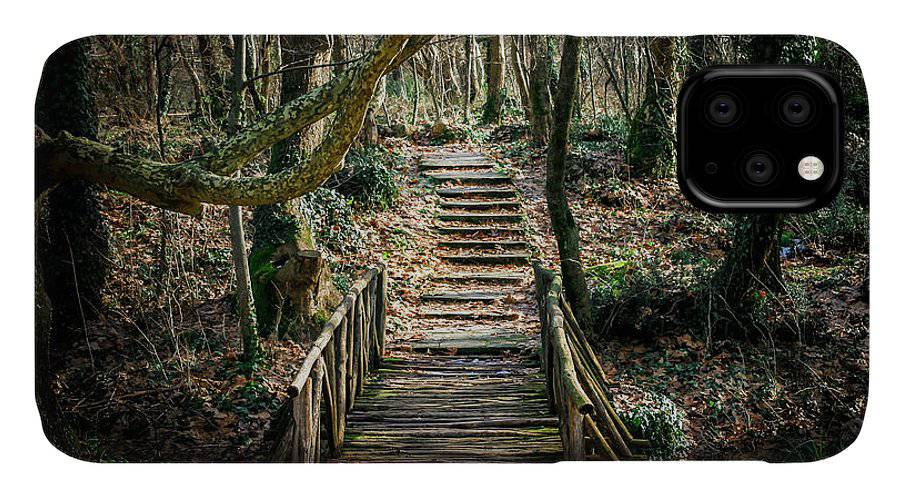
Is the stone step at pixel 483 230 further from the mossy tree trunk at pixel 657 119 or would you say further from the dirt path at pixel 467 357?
the mossy tree trunk at pixel 657 119

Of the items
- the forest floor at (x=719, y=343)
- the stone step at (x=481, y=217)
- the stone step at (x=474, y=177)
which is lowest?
the forest floor at (x=719, y=343)

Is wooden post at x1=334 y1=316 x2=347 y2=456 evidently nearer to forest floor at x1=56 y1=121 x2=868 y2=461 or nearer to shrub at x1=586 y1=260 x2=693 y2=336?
forest floor at x1=56 y1=121 x2=868 y2=461

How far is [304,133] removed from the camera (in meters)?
3.64

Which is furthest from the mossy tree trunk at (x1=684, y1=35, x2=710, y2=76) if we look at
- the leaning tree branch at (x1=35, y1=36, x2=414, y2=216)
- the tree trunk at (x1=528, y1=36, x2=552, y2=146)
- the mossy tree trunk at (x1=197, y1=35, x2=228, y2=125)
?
the mossy tree trunk at (x1=197, y1=35, x2=228, y2=125)

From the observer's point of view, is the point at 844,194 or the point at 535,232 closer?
the point at 844,194

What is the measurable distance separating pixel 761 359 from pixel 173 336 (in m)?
2.40

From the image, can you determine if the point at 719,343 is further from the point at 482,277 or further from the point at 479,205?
the point at 479,205

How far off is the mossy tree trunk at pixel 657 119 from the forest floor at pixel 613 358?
0.07 meters

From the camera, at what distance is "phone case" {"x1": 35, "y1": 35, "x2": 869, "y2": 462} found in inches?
137

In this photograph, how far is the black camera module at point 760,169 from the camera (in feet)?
11.1

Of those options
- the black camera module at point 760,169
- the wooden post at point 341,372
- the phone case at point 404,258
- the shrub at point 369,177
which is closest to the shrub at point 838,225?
the phone case at point 404,258

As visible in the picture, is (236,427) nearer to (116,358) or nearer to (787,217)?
(116,358)

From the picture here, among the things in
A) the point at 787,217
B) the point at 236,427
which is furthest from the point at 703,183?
the point at 236,427

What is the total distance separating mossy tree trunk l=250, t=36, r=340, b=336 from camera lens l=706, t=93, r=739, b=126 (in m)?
1.40
